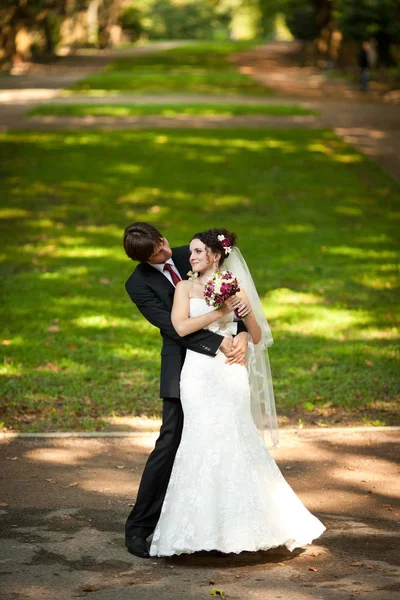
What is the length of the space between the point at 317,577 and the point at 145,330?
7.34 meters

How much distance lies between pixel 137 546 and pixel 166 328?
1.43 metres

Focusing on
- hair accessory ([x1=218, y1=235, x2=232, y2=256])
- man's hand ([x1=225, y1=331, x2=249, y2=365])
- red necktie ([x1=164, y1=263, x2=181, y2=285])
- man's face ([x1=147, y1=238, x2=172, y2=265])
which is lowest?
man's hand ([x1=225, y1=331, x2=249, y2=365])

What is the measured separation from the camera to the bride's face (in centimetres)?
614

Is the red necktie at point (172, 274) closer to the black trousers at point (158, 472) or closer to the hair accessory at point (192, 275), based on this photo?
the hair accessory at point (192, 275)

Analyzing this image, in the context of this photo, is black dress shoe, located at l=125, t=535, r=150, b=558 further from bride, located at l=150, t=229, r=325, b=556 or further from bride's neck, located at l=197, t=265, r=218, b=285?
bride's neck, located at l=197, t=265, r=218, b=285

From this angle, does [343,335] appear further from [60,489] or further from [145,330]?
[60,489]

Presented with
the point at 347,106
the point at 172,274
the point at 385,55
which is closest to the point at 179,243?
the point at 172,274

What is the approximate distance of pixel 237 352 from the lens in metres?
6.21

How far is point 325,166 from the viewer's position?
2462 cm

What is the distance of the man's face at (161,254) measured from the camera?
20.2 feet

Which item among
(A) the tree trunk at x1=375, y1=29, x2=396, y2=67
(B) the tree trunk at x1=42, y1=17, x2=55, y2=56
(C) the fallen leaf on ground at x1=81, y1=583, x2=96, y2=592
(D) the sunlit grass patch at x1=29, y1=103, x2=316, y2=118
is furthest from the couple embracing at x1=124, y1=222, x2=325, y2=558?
(B) the tree trunk at x1=42, y1=17, x2=55, y2=56

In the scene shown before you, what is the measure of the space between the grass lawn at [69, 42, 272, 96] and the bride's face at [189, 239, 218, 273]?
107ft

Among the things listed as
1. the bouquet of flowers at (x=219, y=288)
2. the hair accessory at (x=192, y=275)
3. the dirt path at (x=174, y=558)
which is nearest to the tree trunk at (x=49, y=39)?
the dirt path at (x=174, y=558)

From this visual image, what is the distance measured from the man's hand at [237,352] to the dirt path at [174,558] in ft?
4.20
